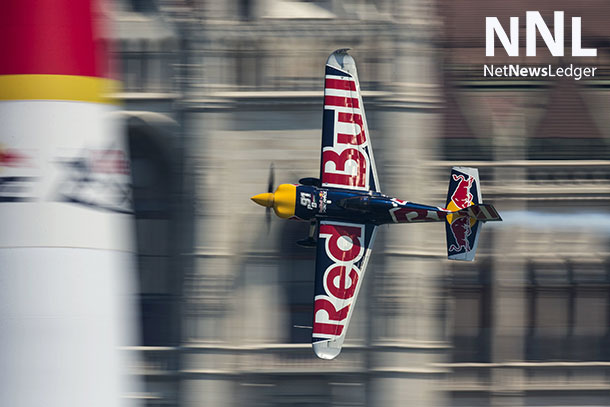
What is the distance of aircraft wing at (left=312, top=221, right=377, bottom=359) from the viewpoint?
22.8 meters

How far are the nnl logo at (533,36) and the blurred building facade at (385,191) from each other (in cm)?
32

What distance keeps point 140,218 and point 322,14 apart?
28.9ft

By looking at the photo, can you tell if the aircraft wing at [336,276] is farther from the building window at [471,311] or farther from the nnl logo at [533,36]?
the nnl logo at [533,36]

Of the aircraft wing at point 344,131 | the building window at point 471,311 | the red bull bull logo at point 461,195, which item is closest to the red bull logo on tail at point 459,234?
the red bull bull logo at point 461,195

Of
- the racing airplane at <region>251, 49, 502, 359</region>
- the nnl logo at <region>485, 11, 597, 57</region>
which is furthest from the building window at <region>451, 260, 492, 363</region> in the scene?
the nnl logo at <region>485, 11, 597, 57</region>

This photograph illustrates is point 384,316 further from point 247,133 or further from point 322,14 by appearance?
point 322,14

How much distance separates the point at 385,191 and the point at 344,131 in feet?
9.18

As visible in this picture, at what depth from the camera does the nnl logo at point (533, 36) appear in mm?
26922

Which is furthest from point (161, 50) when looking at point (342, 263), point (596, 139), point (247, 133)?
point (596, 139)

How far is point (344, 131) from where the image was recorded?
23266 mm

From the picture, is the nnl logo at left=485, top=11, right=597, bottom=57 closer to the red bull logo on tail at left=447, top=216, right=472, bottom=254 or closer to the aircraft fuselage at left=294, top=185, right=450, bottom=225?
the red bull logo on tail at left=447, top=216, right=472, bottom=254

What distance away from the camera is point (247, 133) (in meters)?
25.6

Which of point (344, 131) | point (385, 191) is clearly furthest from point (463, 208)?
point (344, 131)

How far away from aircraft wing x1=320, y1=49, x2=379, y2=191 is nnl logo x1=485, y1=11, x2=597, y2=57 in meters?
5.99
